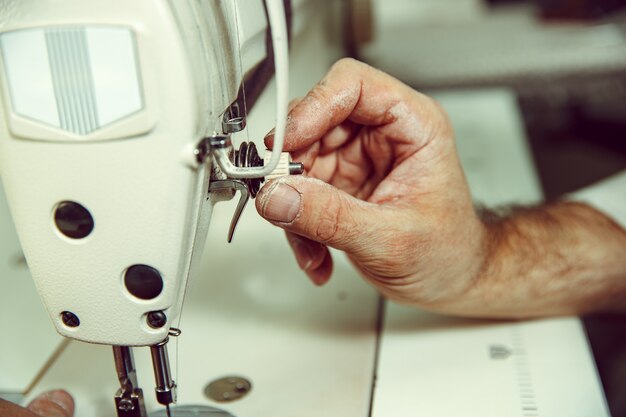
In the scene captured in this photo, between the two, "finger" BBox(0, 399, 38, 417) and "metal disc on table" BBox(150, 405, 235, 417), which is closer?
"finger" BBox(0, 399, 38, 417)

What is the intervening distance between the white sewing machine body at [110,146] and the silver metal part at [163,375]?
0.05 meters

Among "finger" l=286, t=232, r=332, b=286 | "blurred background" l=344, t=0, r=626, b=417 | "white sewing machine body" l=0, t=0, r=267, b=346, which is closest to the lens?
"white sewing machine body" l=0, t=0, r=267, b=346

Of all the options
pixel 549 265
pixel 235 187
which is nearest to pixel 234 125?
pixel 235 187

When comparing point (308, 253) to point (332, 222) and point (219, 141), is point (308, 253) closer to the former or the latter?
point (332, 222)

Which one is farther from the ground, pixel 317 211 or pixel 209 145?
pixel 209 145

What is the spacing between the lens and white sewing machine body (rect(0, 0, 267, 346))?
0.49 m

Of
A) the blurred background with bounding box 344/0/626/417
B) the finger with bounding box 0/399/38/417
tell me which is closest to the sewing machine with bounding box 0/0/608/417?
the finger with bounding box 0/399/38/417

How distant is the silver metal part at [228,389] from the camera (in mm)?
790

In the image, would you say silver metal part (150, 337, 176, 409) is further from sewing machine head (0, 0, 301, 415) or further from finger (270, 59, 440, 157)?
finger (270, 59, 440, 157)

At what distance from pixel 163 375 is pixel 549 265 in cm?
54

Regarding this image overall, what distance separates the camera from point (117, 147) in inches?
20.3

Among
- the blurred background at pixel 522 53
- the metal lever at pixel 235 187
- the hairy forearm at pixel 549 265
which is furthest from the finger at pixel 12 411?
the blurred background at pixel 522 53

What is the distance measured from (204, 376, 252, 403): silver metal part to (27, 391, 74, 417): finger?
0.14 meters

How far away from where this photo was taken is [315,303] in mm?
961
